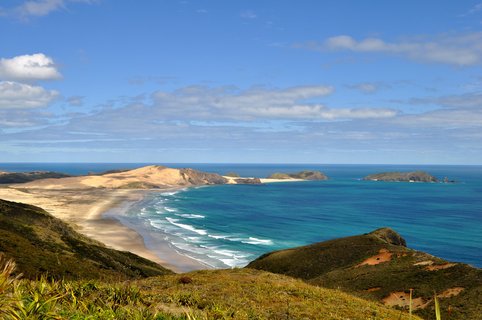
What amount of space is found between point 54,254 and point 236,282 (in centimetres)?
2906

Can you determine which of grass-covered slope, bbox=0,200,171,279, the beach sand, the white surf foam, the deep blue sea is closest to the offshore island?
grass-covered slope, bbox=0,200,171,279

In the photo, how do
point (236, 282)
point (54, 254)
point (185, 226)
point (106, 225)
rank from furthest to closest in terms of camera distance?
point (185, 226) < point (106, 225) < point (54, 254) < point (236, 282)

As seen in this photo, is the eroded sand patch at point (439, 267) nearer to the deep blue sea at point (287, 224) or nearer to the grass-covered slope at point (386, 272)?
the grass-covered slope at point (386, 272)

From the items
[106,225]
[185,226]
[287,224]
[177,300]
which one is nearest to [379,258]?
[177,300]

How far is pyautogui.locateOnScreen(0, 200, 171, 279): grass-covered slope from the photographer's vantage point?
41541 millimetres

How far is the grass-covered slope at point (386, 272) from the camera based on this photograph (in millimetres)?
39094

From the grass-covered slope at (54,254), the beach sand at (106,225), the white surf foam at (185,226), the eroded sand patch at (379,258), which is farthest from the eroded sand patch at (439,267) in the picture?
the white surf foam at (185,226)

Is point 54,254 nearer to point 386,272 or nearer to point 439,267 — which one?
point 386,272

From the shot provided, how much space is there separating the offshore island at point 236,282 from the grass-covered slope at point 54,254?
172mm

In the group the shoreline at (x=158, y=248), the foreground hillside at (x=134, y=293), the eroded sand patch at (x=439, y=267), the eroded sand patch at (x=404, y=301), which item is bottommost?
the shoreline at (x=158, y=248)

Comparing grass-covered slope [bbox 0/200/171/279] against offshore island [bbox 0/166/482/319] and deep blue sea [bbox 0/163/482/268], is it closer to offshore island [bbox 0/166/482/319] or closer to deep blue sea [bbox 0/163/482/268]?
offshore island [bbox 0/166/482/319]

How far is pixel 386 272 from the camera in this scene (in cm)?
5094

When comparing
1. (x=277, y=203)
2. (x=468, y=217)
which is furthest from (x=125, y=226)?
(x=468, y=217)

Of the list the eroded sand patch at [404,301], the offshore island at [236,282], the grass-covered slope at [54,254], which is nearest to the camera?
the offshore island at [236,282]
